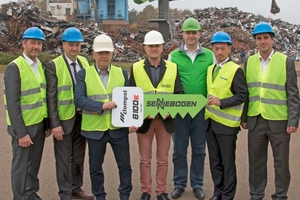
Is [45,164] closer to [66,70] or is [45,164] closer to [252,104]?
[66,70]

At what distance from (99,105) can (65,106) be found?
1.68 feet

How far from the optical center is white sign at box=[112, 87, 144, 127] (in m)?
4.66

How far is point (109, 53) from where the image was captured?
184 inches

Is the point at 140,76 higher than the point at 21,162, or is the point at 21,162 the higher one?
the point at 140,76

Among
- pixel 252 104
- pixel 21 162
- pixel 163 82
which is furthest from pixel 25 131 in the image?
pixel 252 104

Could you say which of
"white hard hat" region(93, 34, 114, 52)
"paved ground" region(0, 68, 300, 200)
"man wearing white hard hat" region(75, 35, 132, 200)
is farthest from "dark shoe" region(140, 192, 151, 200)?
"white hard hat" region(93, 34, 114, 52)

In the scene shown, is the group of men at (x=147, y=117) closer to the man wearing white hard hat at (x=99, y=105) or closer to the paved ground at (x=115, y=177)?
the man wearing white hard hat at (x=99, y=105)

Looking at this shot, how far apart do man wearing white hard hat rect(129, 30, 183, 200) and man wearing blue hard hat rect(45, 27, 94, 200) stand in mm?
758

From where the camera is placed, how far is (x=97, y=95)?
15.3 feet

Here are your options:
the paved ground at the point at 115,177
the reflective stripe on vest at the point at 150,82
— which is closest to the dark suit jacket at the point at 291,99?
the paved ground at the point at 115,177

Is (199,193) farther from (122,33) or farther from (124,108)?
(122,33)

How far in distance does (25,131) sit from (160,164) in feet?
5.77

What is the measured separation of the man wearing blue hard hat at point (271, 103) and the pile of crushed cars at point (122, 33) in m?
23.7

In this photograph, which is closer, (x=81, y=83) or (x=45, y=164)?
(x=81, y=83)
